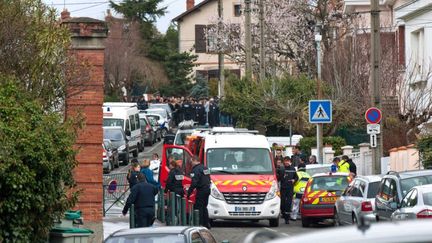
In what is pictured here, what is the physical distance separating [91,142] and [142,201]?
102 inches

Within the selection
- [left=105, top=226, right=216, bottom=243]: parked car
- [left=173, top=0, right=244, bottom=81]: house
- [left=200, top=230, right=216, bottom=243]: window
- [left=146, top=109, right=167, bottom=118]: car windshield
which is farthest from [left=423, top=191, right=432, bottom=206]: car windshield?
[left=173, top=0, right=244, bottom=81]: house

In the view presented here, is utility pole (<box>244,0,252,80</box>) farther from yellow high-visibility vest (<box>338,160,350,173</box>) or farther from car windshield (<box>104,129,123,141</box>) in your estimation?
yellow high-visibility vest (<box>338,160,350,173</box>)

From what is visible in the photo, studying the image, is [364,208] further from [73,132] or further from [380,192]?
[73,132]

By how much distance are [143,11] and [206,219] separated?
2889 inches

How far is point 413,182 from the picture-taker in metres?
20.8

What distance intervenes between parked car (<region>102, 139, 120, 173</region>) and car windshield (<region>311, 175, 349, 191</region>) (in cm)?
1681

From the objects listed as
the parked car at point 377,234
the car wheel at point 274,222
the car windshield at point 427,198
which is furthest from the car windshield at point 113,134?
the parked car at point 377,234

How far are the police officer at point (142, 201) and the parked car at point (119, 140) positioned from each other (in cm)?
2585

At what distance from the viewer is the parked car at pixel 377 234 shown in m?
4.76

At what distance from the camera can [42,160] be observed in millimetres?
15523

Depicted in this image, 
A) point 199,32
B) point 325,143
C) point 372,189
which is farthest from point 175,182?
point 199,32

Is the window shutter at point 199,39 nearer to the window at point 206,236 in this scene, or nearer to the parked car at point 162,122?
the parked car at point 162,122

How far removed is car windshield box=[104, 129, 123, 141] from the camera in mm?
48000

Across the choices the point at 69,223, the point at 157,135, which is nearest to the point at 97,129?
the point at 69,223
